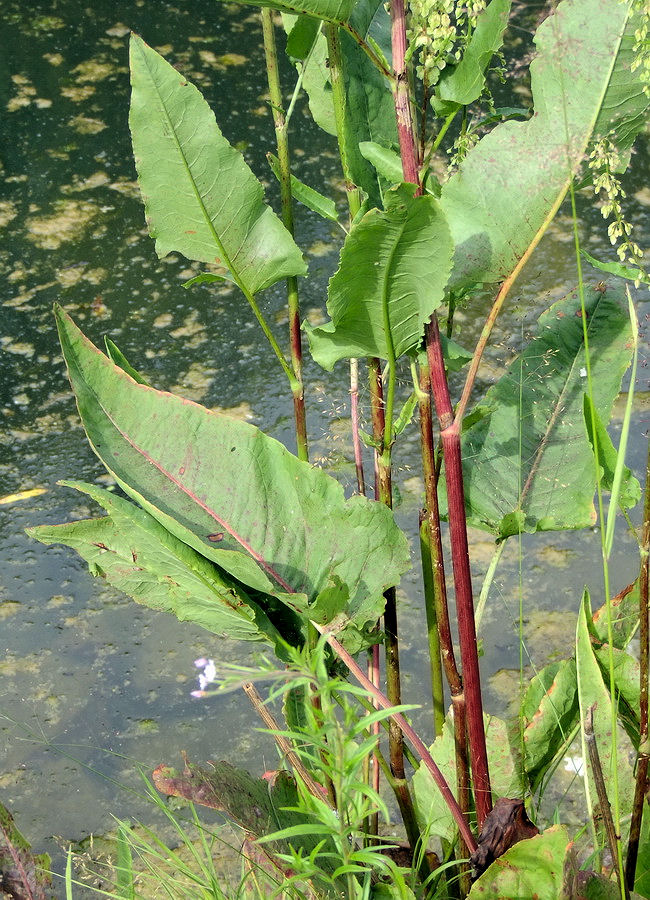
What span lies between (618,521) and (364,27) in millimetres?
1033

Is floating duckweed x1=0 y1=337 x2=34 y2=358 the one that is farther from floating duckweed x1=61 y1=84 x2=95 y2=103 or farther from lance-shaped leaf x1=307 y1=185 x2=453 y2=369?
lance-shaped leaf x1=307 y1=185 x2=453 y2=369

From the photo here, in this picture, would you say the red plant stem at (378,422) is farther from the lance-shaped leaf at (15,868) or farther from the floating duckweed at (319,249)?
the floating duckweed at (319,249)

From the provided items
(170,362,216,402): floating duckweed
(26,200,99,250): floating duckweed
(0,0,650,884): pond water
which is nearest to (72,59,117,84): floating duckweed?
(0,0,650,884): pond water

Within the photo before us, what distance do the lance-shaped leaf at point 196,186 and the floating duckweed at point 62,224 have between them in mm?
1547

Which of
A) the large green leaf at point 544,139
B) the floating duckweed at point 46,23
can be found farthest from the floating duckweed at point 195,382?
the floating duckweed at point 46,23

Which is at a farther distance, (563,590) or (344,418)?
(344,418)

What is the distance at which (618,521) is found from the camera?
5.65 ft

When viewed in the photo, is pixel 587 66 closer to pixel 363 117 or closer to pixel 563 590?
pixel 363 117

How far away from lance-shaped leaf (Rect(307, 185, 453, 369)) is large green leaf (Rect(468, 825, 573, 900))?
0.39 meters

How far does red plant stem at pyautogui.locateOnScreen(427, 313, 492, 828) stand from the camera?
2.58 feet

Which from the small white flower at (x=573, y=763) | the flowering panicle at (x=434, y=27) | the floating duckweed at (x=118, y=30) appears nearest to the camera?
the flowering panicle at (x=434, y=27)

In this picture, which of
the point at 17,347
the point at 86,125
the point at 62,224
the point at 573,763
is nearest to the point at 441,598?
the point at 573,763

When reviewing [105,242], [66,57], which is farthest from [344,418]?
[66,57]

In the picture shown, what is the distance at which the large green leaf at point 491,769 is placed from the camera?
3.16ft
